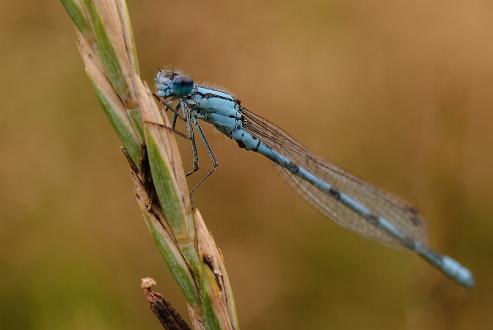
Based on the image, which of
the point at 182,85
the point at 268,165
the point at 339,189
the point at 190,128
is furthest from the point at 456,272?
the point at 268,165

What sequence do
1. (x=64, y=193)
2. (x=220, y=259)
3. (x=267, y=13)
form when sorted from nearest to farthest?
→ (x=220, y=259), (x=64, y=193), (x=267, y=13)

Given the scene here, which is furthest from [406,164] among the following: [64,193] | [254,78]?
[64,193]

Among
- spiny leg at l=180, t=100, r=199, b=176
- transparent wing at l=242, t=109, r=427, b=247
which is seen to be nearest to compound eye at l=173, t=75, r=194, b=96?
spiny leg at l=180, t=100, r=199, b=176

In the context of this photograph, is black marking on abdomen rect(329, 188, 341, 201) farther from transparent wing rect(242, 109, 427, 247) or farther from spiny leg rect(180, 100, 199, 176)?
spiny leg rect(180, 100, 199, 176)

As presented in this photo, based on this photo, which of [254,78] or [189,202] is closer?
[189,202]

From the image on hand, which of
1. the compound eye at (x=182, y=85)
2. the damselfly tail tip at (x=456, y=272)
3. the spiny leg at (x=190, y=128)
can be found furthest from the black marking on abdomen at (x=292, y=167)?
the damselfly tail tip at (x=456, y=272)

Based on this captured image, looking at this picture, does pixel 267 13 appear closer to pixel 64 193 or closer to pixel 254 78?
pixel 254 78

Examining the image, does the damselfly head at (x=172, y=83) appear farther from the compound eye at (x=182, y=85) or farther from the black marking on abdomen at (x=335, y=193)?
the black marking on abdomen at (x=335, y=193)
